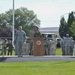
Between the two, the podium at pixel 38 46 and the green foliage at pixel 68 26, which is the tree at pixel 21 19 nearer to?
the green foliage at pixel 68 26

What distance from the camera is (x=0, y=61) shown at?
20.6 m

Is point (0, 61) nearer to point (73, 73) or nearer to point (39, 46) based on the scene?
point (39, 46)

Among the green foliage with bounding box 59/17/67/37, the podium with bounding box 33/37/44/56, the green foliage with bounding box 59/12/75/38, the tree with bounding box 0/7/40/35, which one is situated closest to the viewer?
the podium with bounding box 33/37/44/56

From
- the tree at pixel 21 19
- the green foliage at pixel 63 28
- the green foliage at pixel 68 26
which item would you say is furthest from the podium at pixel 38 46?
the tree at pixel 21 19

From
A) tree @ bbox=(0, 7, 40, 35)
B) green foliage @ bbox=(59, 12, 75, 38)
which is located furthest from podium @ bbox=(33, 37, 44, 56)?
tree @ bbox=(0, 7, 40, 35)

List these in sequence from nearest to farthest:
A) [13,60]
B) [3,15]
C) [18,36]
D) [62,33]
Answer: [13,60] < [18,36] < [62,33] < [3,15]

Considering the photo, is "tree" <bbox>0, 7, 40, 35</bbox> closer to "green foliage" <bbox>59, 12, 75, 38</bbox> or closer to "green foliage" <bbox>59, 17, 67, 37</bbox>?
"green foliage" <bbox>59, 17, 67, 37</bbox>

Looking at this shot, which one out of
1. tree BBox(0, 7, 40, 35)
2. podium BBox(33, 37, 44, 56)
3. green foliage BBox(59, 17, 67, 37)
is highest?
tree BBox(0, 7, 40, 35)

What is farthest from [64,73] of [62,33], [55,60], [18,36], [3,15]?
[3,15]

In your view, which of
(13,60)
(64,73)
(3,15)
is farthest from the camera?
(3,15)

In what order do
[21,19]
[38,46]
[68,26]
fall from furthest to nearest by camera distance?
[21,19], [68,26], [38,46]

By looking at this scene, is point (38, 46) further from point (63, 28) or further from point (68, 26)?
point (63, 28)

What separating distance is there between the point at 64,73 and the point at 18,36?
8968mm

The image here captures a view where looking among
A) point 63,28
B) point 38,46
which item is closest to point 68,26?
point 63,28
